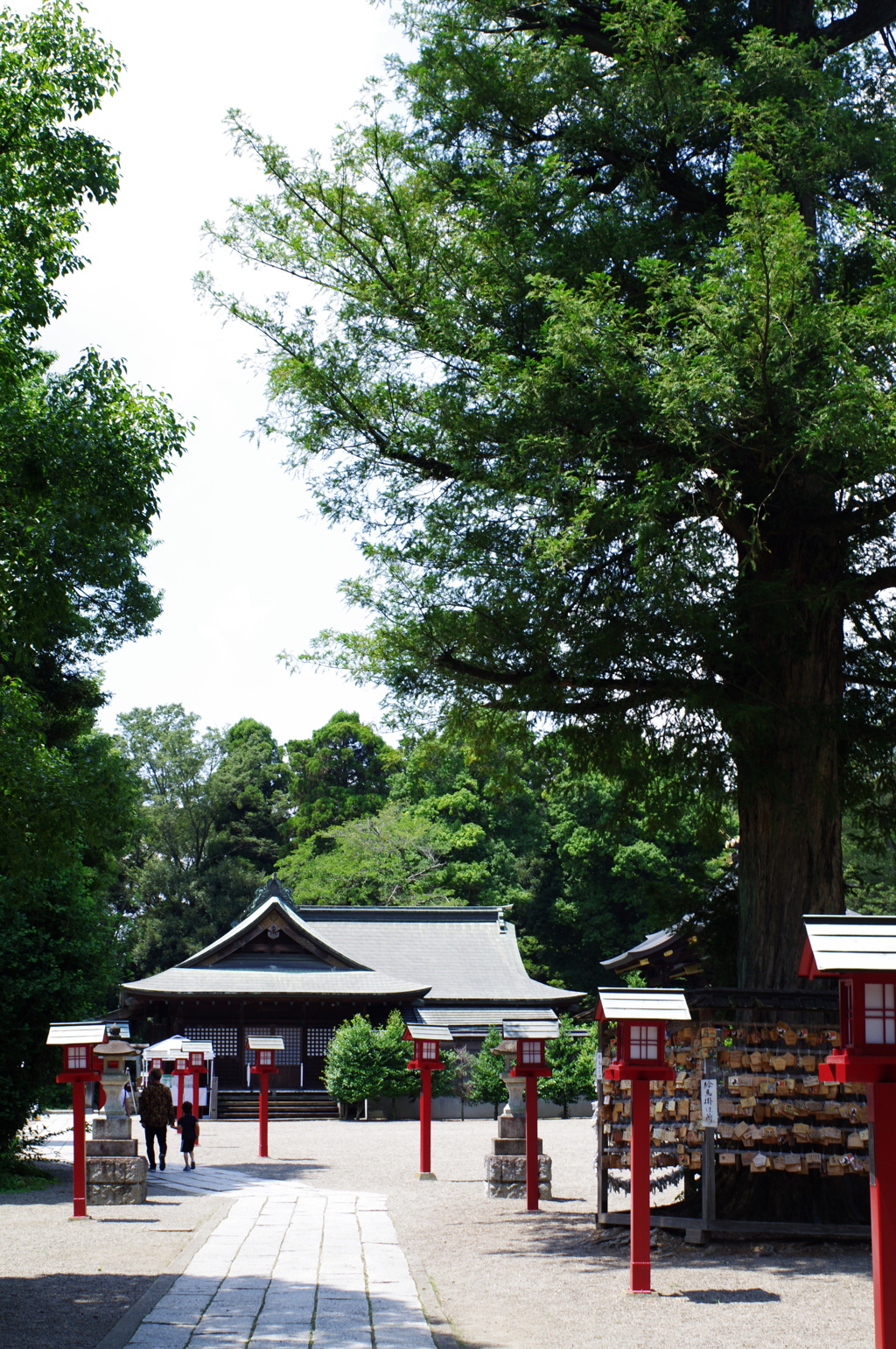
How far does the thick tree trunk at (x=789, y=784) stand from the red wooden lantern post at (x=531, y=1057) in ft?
9.95

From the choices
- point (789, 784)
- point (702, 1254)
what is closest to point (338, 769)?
point (789, 784)

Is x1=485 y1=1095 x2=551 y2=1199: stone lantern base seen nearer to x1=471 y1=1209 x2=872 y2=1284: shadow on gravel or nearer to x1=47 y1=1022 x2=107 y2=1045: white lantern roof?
x1=471 y1=1209 x2=872 y2=1284: shadow on gravel

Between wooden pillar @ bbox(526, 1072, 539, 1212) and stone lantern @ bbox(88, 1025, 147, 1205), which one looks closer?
wooden pillar @ bbox(526, 1072, 539, 1212)

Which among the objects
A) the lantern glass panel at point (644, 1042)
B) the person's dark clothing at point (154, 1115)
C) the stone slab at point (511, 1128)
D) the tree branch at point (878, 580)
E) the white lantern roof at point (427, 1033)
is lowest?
the person's dark clothing at point (154, 1115)

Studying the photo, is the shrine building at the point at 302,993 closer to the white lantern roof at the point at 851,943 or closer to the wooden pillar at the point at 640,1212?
the wooden pillar at the point at 640,1212

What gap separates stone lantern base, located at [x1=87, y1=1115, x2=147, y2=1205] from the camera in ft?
41.5

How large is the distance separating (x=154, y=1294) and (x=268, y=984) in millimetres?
22587

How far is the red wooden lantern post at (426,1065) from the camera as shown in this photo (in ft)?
50.1

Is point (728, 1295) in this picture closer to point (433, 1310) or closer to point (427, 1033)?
point (433, 1310)

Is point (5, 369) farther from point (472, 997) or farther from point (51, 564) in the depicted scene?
point (472, 997)

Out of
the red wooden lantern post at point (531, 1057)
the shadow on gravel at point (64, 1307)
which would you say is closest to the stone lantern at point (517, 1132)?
the red wooden lantern post at point (531, 1057)

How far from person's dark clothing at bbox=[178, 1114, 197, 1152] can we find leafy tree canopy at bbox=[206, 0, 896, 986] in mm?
9275

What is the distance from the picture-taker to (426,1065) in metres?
16.0

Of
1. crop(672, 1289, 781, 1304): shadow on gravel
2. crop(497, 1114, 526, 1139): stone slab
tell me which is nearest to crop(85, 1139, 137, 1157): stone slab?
crop(497, 1114, 526, 1139): stone slab
